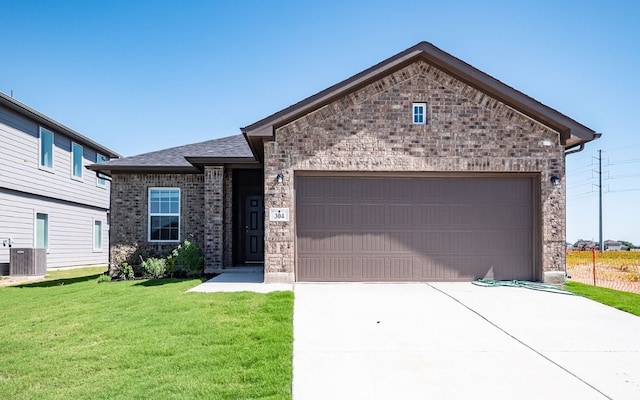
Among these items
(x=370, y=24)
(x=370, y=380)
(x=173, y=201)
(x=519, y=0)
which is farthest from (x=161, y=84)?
(x=370, y=380)

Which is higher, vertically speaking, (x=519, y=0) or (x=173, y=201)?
(x=519, y=0)

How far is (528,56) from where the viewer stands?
36.3 ft

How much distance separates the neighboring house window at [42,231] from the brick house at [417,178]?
38.3 feet

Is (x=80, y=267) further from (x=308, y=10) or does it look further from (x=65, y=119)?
(x=308, y=10)

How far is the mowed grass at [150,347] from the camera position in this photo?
168 inches

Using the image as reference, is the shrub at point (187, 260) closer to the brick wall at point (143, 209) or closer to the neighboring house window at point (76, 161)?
the brick wall at point (143, 209)

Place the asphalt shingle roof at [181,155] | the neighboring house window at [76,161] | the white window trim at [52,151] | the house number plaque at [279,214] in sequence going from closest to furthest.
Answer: the house number plaque at [279,214], the asphalt shingle roof at [181,155], the white window trim at [52,151], the neighboring house window at [76,161]

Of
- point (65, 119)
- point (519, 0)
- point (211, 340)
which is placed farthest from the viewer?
point (65, 119)

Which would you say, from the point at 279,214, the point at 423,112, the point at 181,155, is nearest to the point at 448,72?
Result: the point at 423,112

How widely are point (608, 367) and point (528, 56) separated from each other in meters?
8.48

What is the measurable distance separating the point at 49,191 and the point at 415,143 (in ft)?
49.2

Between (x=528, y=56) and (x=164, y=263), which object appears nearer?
(x=528, y=56)

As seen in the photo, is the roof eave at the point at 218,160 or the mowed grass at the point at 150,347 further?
the roof eave at the point at 218,160

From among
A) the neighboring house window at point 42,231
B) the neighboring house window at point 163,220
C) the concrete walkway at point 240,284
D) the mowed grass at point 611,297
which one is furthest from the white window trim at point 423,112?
the neighboring house window at point 42,231
